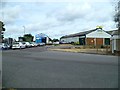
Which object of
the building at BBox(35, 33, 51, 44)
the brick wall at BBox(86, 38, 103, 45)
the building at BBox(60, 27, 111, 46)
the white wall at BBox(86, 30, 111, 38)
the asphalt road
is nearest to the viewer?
the asphalt road

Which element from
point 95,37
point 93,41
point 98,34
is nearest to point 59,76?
point 93,41

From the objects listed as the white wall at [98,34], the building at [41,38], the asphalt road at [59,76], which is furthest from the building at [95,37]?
the asphalt road at [59,76]

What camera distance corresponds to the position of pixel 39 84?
980 centimetres

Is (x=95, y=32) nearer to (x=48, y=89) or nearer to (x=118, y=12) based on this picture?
(x=118, y=12)

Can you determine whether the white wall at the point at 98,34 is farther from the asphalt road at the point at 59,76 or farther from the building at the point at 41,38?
the asphalt road at the point at 59,76

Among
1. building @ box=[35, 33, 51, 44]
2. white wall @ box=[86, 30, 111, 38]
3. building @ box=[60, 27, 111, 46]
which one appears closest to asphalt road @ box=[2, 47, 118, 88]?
building @ box=[60, 27, 111, 46]

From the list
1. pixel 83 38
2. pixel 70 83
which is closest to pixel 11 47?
pixel 83 38

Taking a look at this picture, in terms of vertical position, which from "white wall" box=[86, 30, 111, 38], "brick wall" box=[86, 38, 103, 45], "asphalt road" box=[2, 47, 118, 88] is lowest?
"asphalt road" box=[2, 47, 118, 88]

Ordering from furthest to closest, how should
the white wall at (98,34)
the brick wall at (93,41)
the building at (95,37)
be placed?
the white wall at (98,34) < the building at (95,37) < the brick wall at (93,41)

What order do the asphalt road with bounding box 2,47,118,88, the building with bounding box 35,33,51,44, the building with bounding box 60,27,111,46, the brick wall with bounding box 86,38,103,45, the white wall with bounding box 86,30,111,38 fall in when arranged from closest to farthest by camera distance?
the asphalt road with bounding box 2,47,118,88 → the brick wall with bounding box 86,38,103,45 → the building with bounding box 60,27,111,46 → the white wall with bounding box 86,30,111,38 → the building with bounding box 35,33,51,44

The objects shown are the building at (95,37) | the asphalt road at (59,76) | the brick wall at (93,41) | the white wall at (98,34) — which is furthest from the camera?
the white wall at (98,34)

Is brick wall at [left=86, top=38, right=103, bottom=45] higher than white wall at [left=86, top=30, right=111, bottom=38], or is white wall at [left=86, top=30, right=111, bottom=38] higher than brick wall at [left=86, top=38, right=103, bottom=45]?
white wall at [left=86, top=30, right=111, bottom=38]

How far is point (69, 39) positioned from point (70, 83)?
10146 cm

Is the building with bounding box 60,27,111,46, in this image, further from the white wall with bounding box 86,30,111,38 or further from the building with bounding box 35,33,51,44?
the building with bounding box 35,33,51,44
